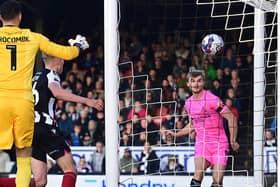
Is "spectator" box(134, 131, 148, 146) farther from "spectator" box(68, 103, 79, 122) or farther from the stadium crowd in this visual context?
"spectator" box(68, 103, 79, 122)

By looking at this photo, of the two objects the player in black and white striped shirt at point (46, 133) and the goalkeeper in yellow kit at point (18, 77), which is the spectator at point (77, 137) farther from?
the goalkeeper in yellow kit at point (18, 77)

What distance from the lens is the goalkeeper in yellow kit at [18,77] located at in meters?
6.91

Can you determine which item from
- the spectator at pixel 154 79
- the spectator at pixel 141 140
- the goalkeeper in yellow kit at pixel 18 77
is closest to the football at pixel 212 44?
the goalkeeper in yellow kit at pixel 18 77

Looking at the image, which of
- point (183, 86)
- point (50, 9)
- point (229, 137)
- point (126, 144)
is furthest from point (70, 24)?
point (229, 137)

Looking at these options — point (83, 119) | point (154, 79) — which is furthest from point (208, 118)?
point (83, 119)

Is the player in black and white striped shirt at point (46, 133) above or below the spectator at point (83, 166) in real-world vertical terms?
above

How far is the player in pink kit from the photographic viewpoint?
9477 mm

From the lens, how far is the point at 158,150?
12461mm

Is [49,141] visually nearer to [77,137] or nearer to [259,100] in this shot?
[259,100]

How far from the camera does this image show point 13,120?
6.91 meters

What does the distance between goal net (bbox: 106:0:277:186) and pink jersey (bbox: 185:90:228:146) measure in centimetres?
48

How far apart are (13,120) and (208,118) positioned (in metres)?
3.22

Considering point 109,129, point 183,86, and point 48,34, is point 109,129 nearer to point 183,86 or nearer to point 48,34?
point 183,86

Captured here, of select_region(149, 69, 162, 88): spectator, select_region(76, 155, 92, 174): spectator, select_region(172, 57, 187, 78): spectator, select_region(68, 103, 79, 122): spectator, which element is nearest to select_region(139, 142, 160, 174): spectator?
select_region(76, 155, 92, 174): spectator
